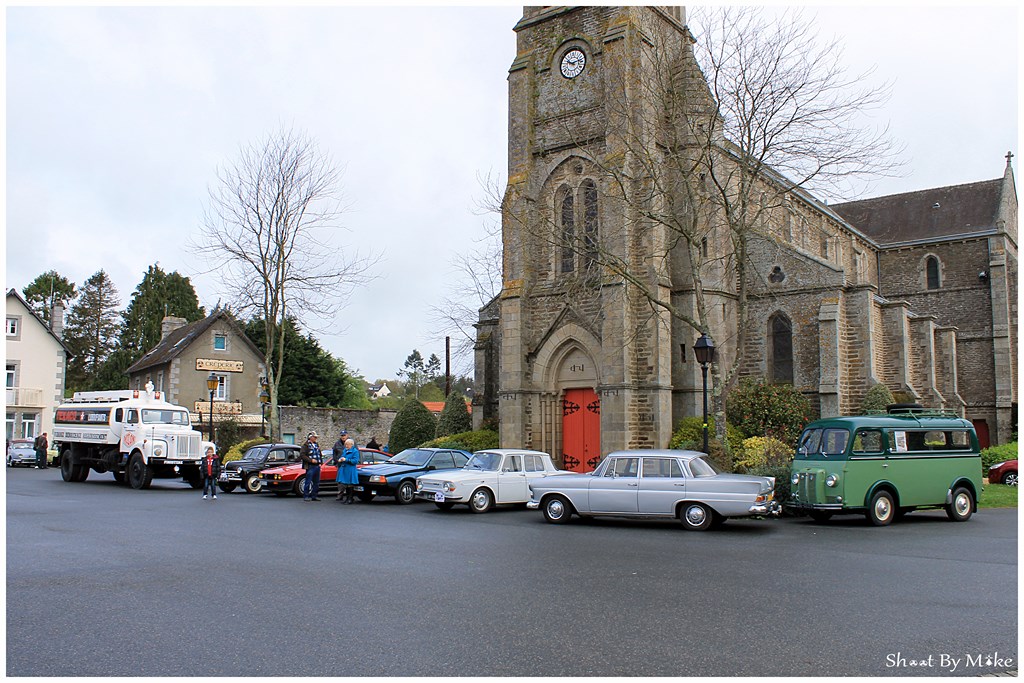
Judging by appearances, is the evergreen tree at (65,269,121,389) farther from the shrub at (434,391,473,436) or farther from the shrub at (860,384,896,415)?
the shrub at (860,384,896,415)

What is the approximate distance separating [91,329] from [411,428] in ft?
154

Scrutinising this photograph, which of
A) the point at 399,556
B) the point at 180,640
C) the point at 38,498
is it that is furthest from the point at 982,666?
the point at 38,498

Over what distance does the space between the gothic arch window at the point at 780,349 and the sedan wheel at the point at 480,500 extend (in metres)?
14.0

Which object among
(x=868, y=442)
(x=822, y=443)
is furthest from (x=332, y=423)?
(x=868, y=442)

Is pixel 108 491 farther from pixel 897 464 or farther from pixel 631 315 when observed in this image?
pixel 897 464

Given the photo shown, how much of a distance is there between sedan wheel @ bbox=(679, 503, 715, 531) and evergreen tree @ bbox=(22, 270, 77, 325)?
2660 inches

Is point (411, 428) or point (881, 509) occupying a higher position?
point (411, 428)

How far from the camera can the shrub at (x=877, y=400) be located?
82.1 feet

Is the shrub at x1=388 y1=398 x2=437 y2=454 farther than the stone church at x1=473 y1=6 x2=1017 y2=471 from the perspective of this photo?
Yes

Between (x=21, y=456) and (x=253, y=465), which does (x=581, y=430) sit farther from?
(x=21, y=456)

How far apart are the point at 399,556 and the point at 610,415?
13906mm

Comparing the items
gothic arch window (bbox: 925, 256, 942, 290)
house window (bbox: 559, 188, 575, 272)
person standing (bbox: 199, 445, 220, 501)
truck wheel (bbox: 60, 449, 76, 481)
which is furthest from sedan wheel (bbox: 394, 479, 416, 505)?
gothic arch window (bbox: 925, 256, 942, 290)

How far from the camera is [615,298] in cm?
2422

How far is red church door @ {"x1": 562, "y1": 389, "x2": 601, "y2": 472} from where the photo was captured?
25891mm
